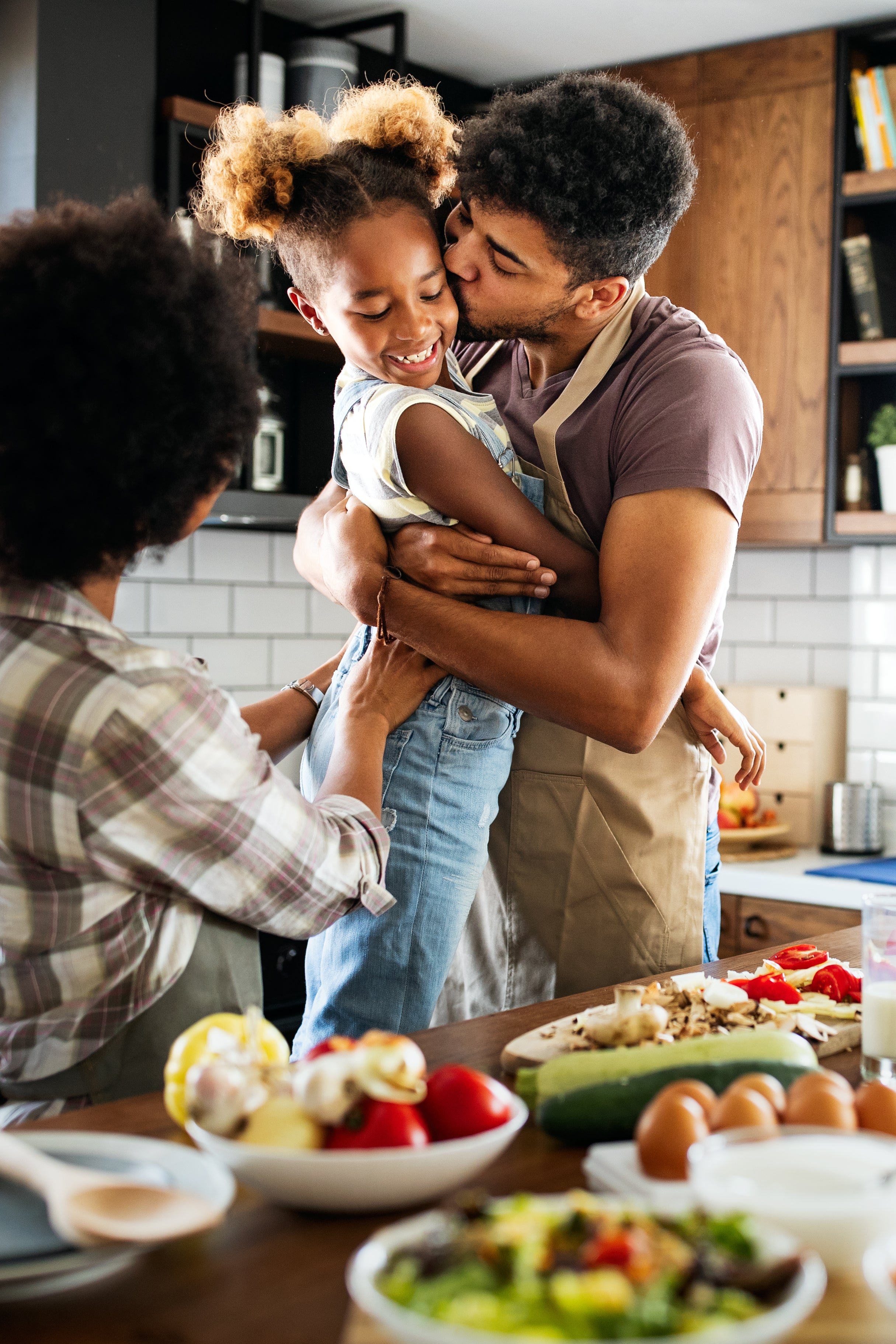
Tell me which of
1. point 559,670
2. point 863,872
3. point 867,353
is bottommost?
point 863,872

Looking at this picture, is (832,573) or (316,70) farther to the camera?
(832,573)

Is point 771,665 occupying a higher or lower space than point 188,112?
lower

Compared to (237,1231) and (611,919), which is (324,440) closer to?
(611,919)

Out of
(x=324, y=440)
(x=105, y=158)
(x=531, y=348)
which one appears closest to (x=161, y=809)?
(x=531, y=348)

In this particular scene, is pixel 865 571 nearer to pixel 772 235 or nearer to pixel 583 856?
pixel 772 235

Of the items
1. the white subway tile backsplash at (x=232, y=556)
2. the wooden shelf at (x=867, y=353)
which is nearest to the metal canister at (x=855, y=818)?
the wooden shelf at (x=867, y=353)

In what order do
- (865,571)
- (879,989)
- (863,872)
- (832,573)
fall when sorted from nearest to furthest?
(879,989) < (863,872) < (865,571) < (832,573)

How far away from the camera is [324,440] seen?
315 centimetres

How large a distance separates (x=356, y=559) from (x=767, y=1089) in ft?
2.66

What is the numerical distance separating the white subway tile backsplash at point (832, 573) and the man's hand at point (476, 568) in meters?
2.22

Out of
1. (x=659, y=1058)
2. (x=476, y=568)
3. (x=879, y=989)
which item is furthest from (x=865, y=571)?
(x=659, y=1058)

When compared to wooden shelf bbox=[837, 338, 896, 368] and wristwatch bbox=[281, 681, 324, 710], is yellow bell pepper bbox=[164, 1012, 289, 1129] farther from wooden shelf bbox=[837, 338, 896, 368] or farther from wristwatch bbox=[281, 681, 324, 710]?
wooden shelf bbox=[837, 338, 896, 368]

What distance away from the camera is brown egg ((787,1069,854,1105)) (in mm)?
811

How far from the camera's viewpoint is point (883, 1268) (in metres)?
0.63
